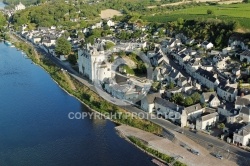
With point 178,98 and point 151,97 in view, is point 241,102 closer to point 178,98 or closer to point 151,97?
point 178,98

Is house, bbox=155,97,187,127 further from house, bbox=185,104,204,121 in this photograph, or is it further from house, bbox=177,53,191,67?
house, bbox=177,53,191,67

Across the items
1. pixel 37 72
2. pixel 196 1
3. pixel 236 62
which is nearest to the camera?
pixel 236 62

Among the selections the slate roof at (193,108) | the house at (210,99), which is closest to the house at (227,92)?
the house at (210,99)

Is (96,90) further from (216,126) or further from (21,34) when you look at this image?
(21,34)

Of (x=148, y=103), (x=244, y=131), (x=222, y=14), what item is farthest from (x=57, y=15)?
(x=244, y=131)

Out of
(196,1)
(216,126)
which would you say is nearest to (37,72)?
(216,126)

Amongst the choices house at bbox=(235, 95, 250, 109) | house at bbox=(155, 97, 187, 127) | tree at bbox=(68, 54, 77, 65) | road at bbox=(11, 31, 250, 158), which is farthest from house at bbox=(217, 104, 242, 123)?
tree at bbox=(68, 54, 77, 65)
